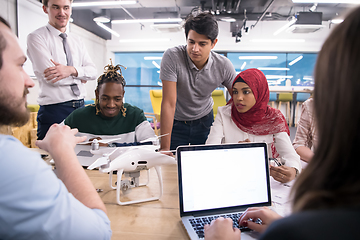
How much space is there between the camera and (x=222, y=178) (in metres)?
0.84

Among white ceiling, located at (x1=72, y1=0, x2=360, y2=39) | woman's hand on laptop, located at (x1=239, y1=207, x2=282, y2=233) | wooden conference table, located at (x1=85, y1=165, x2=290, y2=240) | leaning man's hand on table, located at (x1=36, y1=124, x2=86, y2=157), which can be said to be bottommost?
wooden conference table, located at (x1=85, y1=165, x2=290, y2=240)

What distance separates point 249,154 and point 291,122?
25.8 feet

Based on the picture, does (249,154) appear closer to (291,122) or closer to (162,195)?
(162,195)

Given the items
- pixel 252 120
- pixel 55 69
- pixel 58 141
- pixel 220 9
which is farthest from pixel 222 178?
pixel 220 9

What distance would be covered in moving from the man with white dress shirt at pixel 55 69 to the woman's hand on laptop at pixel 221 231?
155cm

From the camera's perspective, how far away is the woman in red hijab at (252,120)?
150 centimetres

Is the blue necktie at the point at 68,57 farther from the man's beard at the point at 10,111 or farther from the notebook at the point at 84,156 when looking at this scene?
the man's beard at the point at 10,111

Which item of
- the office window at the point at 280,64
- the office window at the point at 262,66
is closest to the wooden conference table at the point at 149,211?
the office window at the point at 262,66

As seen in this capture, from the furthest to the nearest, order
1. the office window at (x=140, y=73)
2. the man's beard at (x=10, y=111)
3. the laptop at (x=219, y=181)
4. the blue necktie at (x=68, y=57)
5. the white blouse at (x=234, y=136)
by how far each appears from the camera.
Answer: the office window at (x=140, y=73), the blue necktie at (x=68, y=57), the white blouse at (x=234, y=136), the laptop at (x=219, y=181), the man's beard at (x=10, y=111)

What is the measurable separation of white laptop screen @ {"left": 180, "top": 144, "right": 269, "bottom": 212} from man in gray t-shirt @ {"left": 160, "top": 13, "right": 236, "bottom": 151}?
0.90 meters

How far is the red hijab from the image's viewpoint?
1.51 m

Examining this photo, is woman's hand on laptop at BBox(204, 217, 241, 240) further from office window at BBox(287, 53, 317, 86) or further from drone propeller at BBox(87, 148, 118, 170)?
office window at BBox(287, 53, 317, 86)

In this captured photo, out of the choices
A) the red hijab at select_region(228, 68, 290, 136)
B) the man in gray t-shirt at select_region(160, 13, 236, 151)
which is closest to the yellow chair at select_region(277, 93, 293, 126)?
the man in gray t-shirt at select_region(160, 13, 236, 151)

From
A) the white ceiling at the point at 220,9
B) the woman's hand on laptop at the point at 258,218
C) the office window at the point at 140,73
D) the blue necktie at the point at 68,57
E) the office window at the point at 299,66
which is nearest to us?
the woman's hand on laptop at the point at 258,218
